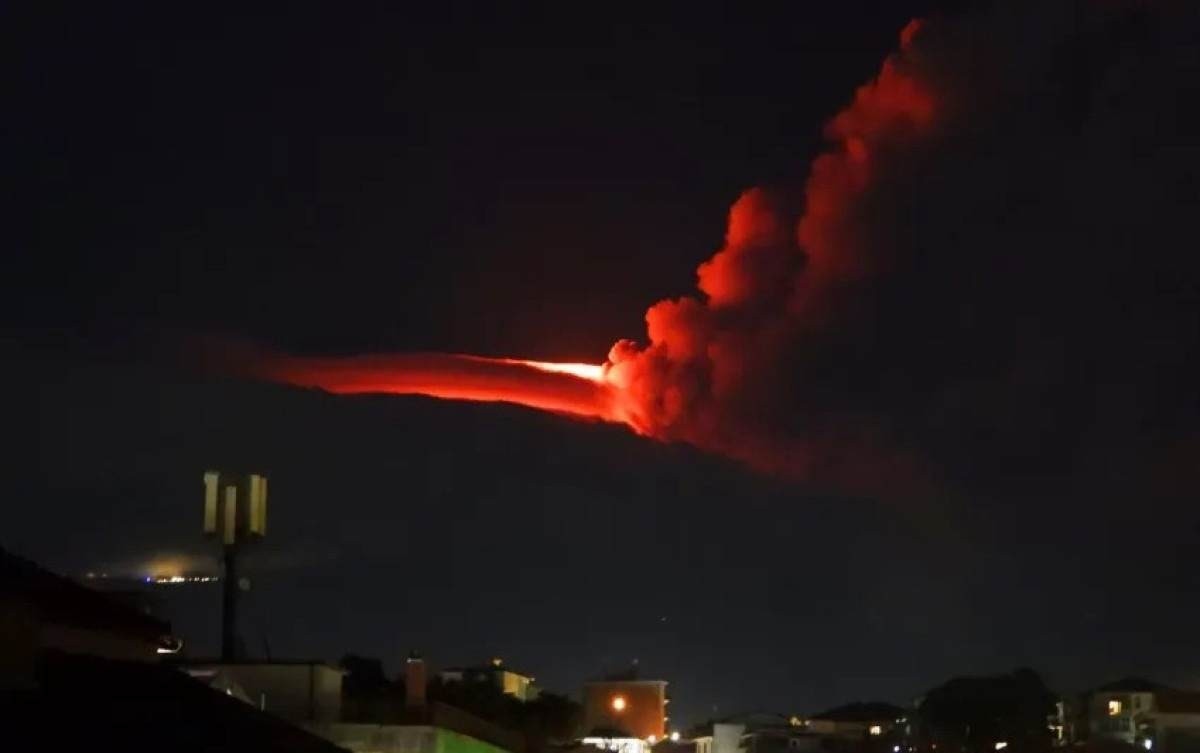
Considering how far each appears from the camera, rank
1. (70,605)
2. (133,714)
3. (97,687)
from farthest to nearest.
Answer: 1. (70,605)
2. (97,687)
3. (133,714)

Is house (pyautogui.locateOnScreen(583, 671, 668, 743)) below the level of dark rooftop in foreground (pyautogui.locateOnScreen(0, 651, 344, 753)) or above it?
above

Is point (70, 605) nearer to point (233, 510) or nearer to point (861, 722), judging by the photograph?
point (233, 510)

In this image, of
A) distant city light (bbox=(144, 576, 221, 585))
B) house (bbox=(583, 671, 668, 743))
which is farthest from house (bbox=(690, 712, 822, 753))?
distant city light (bbox=(144, 576, 221, 585))

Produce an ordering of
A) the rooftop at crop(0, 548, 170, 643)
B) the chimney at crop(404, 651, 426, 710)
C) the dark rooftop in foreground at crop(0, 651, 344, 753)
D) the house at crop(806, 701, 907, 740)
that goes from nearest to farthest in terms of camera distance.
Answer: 1. the dark rooftop in foreground at crop(0, 651, 344, 753)
2. the rooftop at crop(0, 548, 170, 643)
3. the chimney at crop(404, 651, 426, 710)
4. the house at crop(806, 701, 907, 740)

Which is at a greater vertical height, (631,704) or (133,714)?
(631,704)

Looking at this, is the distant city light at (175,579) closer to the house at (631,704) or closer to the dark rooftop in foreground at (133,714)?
the dark rooftop in foreground at (133,714)

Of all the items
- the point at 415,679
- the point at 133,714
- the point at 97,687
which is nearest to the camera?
the point at 133,714

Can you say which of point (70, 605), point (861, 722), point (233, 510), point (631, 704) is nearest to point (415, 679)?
point (233, 510)

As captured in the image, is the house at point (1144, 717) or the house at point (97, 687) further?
Result: the house at point (1144, 717)


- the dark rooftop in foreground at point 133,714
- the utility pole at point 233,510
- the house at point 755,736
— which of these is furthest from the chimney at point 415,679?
the house at point 755,736

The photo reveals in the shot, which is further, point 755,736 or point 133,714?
point 755,736

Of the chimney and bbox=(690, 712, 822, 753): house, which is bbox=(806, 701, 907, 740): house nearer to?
bbox=(690, 712, 822, 753): house

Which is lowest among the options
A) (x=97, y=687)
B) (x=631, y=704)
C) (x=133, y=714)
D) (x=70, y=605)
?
(x=133, y=714)

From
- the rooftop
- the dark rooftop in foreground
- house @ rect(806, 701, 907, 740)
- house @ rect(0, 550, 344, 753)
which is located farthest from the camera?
house @ rect(806, 701, 907, 740)
